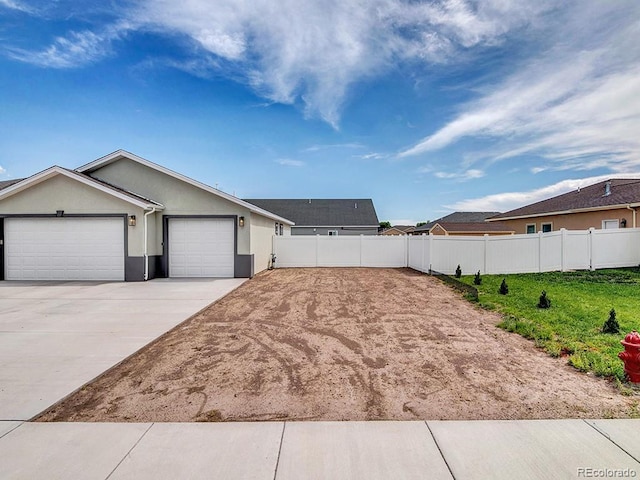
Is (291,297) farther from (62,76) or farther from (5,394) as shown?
(62,76)

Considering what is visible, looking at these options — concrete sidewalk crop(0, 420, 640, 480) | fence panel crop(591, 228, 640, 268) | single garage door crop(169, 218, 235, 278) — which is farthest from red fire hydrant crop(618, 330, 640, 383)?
fence panel crop(591, 228, 640, 268)

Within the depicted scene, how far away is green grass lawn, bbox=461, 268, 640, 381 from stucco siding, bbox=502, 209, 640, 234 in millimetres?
5879

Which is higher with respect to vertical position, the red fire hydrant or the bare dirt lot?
the red fire hydrant

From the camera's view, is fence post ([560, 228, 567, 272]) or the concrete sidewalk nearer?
the concrete sidewalk

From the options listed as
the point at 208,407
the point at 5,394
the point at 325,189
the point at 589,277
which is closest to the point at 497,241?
the point at 589,277

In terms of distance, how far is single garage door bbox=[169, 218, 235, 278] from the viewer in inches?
513

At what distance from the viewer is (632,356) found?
3652 mm

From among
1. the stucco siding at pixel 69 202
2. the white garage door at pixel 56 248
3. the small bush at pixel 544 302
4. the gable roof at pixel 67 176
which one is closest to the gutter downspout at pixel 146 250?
the stucco siding at pixel 69 202

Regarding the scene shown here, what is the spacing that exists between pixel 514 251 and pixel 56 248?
17.7m

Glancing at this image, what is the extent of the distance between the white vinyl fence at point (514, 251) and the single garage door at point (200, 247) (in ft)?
17.6

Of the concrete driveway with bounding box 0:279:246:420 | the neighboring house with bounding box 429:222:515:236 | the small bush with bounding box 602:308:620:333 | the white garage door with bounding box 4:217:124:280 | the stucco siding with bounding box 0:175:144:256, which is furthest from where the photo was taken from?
the neighboring house with bounding box 429:222:515:236

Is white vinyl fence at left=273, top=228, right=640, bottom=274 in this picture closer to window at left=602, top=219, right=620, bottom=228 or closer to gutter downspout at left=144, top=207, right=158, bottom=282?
window at left=602, top=219, right=620, bottom=228

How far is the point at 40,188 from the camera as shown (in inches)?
476

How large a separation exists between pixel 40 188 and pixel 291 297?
1075 cm
